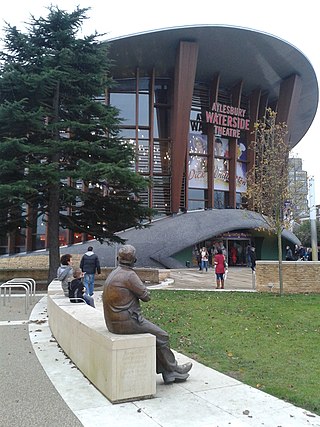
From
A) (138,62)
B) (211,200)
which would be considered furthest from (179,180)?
(138,62)

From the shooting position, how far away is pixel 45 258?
31359mm

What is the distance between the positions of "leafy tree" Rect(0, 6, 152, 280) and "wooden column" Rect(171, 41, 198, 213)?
582 inches

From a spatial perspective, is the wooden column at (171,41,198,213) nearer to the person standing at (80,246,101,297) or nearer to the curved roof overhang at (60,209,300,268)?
the curved roof overhang at (60,209,300,268)

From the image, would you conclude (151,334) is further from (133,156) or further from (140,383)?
(133,156)

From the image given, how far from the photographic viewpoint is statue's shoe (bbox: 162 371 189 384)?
5168 mm

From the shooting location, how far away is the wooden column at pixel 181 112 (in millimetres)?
32719

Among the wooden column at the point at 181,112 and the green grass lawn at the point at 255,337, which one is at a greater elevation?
the wooden column at the point at 181,112

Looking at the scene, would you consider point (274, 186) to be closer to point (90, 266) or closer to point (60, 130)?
point (90, 266)

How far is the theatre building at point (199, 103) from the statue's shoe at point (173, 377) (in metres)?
25.5

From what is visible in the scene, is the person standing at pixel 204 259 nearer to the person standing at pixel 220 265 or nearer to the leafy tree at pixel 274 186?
the person standing at pixel 220 265

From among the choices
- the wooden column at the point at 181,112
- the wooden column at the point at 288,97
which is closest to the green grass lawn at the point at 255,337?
the wooden column at the point at 181,112

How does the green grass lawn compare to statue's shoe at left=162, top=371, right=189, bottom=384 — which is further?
the green grass lawn

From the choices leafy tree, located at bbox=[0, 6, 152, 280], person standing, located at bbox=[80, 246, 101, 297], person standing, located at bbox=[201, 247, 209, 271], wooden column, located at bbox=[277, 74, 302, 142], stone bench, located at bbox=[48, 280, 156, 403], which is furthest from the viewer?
wooden column, located at bbox=[277, 74, 302, 142]

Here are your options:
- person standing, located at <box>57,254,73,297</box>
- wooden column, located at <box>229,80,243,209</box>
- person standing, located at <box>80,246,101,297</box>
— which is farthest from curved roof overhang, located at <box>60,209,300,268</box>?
person standing, located at <box>57,254,73,297</box>
